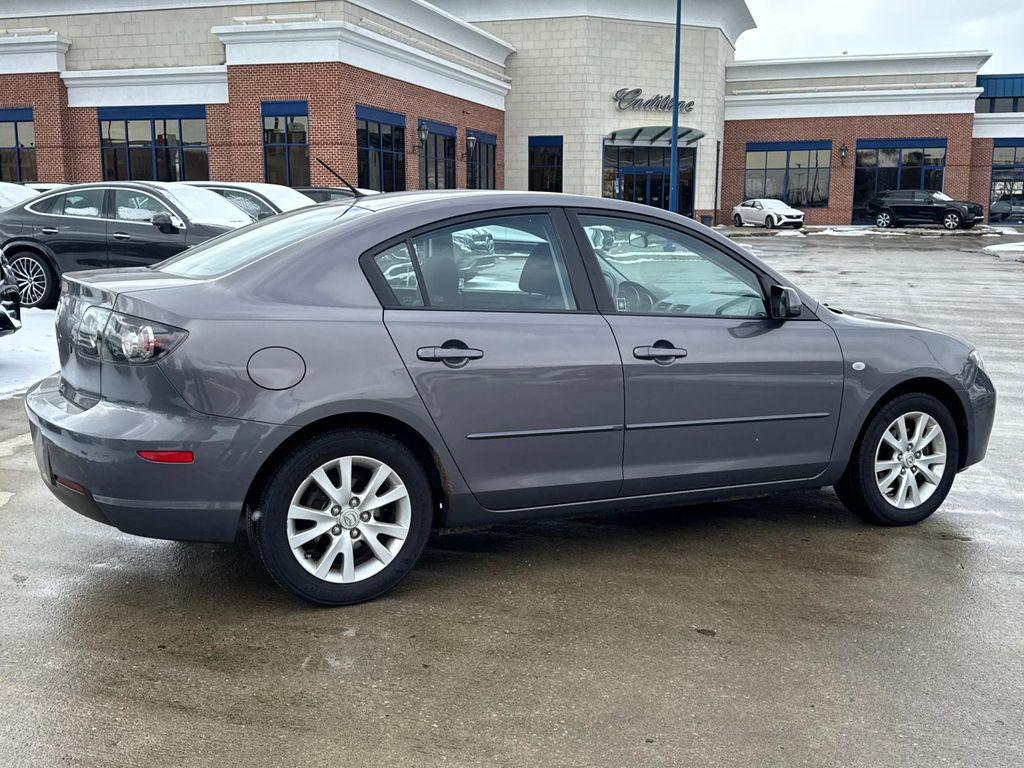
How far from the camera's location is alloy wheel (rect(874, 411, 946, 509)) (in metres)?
5.22

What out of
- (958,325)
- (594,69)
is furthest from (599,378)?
(594,69)

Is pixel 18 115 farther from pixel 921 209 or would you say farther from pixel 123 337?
pixel 921 209

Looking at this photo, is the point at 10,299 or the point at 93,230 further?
the point at 93,230

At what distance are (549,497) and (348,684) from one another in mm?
1284

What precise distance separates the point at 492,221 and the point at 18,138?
112 ft

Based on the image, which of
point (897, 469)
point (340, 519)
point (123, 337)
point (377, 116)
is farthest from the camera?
point (377, 116)

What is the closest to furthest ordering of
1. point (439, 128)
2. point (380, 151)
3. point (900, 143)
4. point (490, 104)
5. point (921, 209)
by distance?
point (380, 151) → point (439, 128) → point (490, 104) → point (921, 209) → point (900, 143)

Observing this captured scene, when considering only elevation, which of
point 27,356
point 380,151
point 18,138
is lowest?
point 27,356

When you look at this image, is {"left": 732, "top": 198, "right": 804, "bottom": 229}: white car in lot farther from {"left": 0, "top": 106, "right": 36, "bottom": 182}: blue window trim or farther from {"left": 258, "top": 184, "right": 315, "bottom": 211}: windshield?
{"left": 258, "top": 184, "right": 315, "bottom": 211}: windshield

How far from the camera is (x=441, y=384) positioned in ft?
13.7

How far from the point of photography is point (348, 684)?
354 centimetres

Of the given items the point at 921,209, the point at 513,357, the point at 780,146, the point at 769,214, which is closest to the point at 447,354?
the point at 513,357

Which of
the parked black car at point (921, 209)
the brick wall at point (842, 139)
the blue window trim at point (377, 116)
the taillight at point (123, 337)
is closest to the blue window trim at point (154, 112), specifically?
the blue window trim at point (377, 116)

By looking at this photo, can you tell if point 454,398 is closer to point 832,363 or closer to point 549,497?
point 549,497
